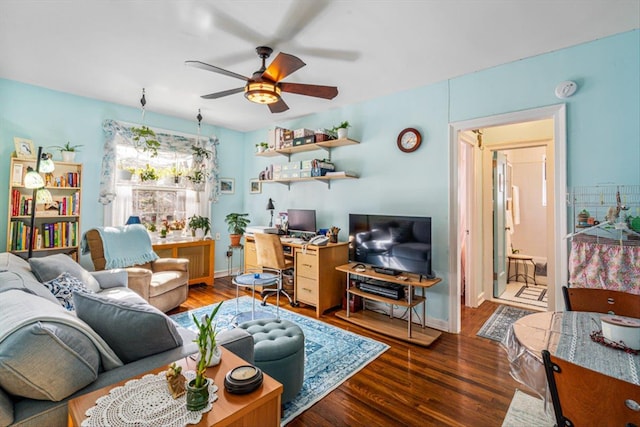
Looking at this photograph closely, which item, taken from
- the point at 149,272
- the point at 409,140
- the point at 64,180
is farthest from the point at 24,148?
the point at 409,140

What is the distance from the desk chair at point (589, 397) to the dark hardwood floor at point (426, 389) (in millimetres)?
1010

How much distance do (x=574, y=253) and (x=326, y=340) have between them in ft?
7.21

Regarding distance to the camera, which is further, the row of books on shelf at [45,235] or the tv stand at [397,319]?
the row of books on shelf at [45,235]

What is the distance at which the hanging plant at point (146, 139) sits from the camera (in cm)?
414

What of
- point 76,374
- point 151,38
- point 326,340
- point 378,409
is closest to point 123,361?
point 76,374

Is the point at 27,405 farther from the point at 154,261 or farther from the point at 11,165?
the point at 11,165

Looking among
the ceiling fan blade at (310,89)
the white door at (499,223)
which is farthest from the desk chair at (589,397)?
the white door at (499,223)

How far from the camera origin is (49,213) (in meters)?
3.42

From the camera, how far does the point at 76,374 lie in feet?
3.57

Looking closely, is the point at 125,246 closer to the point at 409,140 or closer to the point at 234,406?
the point at 234,406

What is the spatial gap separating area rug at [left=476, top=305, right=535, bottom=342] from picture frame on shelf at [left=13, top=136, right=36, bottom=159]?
529cm

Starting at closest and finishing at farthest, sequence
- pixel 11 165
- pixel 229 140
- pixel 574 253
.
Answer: pixel 574 253, pixel 11 165, pixel 229 140

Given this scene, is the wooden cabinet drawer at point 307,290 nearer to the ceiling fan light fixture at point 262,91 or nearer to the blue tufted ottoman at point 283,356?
the blue tufted ottoman at point 283,356

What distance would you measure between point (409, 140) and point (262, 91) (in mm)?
1821
